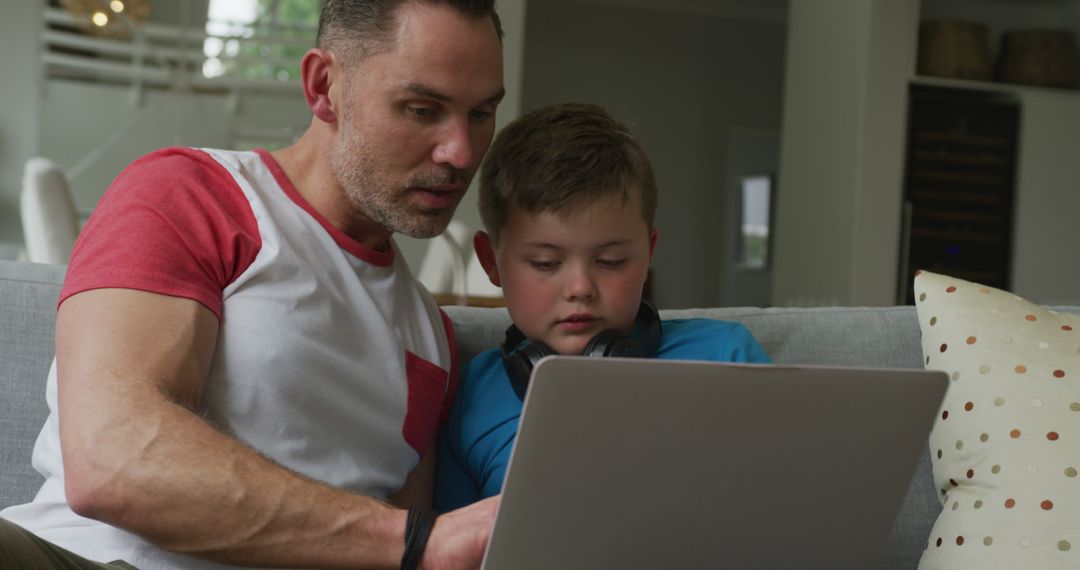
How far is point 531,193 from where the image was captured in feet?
4.43

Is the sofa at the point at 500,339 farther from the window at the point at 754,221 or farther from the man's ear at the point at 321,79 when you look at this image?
the window at the point at 754,221

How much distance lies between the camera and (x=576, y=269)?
1.33 m

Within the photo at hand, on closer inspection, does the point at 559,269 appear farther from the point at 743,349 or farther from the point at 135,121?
the point at 135,121

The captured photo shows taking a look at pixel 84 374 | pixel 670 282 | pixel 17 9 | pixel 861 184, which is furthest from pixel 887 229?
pixel 84 374

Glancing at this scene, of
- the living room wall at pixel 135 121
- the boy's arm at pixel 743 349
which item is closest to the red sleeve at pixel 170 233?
the boy's arm at pixel 743 349

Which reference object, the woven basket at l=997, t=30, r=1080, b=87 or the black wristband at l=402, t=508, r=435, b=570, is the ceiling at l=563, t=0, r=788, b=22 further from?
the black wristband at l=402, t=508, r=435, b=570

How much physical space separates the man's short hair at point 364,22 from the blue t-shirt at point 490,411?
1.41ft

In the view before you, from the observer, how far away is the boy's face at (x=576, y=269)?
133 centimetres

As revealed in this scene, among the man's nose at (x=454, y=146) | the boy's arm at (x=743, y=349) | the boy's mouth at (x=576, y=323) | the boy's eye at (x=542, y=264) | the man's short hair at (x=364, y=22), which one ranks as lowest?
the boy's arm at (x=743, y=349)

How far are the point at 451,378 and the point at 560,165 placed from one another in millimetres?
305

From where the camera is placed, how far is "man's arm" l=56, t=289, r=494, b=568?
968 mm

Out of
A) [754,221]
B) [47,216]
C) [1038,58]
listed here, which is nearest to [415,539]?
[47,216]

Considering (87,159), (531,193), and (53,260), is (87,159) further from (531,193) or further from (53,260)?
(531,193)

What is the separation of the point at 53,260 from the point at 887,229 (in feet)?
13.0
